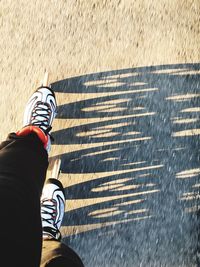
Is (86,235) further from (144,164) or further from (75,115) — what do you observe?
(75,115)

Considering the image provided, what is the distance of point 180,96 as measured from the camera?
8.91 ft

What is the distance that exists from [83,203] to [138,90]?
83cm

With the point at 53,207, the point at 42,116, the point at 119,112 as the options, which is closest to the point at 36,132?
the point at 42,116

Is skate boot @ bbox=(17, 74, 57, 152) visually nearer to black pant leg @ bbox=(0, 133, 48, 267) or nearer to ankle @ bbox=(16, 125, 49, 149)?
ankle @ bbox=(16, 125, 49, 149)

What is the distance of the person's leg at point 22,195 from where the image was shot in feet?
5.42

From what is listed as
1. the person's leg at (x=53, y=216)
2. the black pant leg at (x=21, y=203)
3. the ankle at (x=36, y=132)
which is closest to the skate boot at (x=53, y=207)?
the person's leg at (x=53, y=216)

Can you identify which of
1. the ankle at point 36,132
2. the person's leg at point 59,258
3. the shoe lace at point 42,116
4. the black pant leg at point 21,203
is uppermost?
the shoe lace at point 42,116

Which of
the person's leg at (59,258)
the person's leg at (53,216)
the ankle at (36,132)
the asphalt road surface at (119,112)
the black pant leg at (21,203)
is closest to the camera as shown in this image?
the black pant leg at (21,203)

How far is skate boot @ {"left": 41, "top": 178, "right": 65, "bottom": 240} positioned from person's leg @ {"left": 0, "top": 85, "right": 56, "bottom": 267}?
0.29 meters

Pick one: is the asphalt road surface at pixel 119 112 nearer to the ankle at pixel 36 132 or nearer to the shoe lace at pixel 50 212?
the shoe lace at pixel 50 212

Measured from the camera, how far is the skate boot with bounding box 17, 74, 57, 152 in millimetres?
2627

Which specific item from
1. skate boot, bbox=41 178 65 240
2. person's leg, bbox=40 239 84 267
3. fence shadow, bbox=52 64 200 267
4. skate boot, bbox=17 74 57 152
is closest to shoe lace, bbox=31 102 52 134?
skate boot, bbox=17 74 57 152

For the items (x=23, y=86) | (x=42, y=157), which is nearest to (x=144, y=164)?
(x=42, y=157)

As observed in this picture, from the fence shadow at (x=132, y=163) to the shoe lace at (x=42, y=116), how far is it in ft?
0.34
